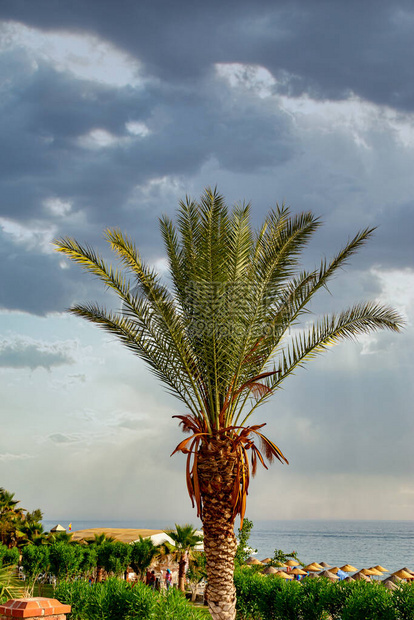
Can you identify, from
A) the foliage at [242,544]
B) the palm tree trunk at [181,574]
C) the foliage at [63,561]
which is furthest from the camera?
the palm tree trunk at [181,574]

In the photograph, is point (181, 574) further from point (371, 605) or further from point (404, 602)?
point (404, 602)

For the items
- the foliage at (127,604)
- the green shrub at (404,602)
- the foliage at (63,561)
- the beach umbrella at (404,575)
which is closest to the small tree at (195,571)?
the foliage at (63,561)

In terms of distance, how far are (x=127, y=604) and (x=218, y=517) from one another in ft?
9.88

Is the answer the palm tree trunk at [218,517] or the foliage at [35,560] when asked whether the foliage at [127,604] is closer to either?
the palm tree trunk at [218,517]

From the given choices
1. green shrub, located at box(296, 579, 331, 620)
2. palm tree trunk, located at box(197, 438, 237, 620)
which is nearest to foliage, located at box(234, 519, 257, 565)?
green shrub, located at box(296, 579, 331, 620)

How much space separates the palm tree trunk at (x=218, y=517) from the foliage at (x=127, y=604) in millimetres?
2055

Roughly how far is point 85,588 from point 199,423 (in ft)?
13.7

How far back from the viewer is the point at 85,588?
11.1 m

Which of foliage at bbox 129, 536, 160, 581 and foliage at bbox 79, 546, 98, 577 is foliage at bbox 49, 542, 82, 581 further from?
foliage at bbox 129, 536, 160, 581

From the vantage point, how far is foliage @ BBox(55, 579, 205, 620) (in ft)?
27.3

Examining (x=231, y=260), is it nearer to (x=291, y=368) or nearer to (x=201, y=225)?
(x=201, y=225)

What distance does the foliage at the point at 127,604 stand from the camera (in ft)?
27.3

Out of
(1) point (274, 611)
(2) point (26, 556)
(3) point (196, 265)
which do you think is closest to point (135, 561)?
(2) point (26, 556)

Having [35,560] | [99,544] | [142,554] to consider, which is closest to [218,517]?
[35,560]
